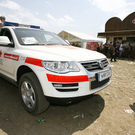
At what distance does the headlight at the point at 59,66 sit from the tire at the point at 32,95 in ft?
1.12

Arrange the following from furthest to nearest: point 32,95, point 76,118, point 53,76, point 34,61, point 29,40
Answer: point 29,40, point 76,118, point 32,95, point 34,61, point 53,76

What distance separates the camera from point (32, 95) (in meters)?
2.20

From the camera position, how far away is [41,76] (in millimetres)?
1886

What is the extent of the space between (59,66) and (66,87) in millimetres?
359

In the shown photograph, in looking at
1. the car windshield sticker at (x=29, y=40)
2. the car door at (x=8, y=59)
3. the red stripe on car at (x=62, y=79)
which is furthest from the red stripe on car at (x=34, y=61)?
the car windshield sticker at (x=29, y=40)

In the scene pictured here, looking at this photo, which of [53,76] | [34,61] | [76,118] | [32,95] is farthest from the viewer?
[76,118]

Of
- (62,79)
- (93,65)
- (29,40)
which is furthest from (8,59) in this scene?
(93,65)

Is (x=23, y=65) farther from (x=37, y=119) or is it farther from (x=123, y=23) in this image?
(x=123, y=23)

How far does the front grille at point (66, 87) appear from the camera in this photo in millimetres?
1846

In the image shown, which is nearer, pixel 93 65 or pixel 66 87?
pixel 66 87

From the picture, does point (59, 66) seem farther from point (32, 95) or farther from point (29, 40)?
point (29, 40)

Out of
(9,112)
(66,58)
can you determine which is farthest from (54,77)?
(9,112)

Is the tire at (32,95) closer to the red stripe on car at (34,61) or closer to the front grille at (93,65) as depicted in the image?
the red stripe on car at (34,61)

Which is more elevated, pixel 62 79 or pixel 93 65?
pixel 93 65
